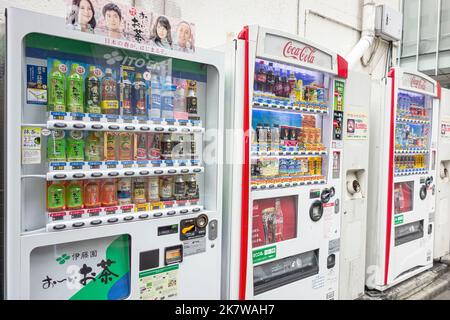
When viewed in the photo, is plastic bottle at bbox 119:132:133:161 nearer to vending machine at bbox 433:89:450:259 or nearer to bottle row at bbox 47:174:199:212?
bottle row at bbox 47:174:199:212

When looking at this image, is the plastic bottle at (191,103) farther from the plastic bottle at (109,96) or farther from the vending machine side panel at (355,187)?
the vending machine side panel at (355,187)

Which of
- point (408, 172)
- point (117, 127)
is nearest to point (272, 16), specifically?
point (408, 172)

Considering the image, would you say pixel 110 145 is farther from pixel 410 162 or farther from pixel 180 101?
pixel 410 162

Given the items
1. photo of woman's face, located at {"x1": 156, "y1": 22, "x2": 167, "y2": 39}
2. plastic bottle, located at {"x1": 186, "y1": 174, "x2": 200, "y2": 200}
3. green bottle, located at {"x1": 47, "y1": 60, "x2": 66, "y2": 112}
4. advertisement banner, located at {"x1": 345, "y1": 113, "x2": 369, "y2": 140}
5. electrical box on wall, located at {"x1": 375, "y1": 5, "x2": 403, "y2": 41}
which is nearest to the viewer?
green bottle, located at {"x1": 47, "y1": 60, "x2": 66, "y2": 112}

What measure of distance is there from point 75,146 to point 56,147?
0.31 ft

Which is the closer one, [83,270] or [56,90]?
[56,90]

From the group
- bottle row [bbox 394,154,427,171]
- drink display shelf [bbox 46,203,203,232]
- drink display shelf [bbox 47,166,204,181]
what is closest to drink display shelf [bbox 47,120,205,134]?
drink display shelf [bbox 47,166,204,181]

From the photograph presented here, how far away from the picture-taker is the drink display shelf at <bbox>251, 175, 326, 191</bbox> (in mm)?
2436

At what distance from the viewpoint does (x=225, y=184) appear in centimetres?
235

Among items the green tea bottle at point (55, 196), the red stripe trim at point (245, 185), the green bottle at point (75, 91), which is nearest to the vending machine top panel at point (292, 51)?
the red stripe trim at point (245, 185)

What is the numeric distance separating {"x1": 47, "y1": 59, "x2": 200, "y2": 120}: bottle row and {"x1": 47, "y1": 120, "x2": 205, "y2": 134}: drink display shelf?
11cm

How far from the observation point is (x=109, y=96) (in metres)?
1.88
